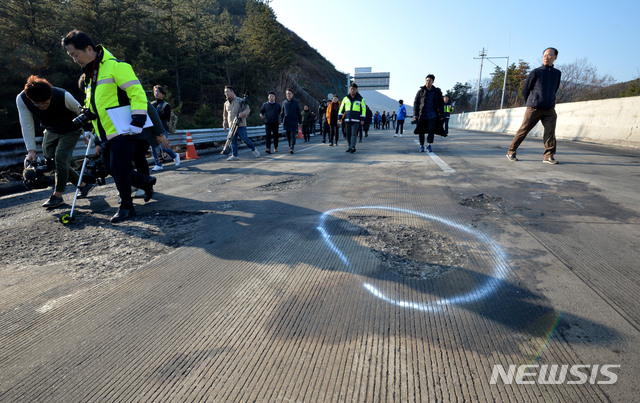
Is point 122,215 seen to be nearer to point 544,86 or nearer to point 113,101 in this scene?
point 113,101

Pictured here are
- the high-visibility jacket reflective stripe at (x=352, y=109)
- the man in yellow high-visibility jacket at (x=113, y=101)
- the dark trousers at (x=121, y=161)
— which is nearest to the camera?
the man in yellow high-visibility jacket at (x=113, y=101)

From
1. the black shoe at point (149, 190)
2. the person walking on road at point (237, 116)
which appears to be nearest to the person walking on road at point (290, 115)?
the person walking on road at point (237, 116)

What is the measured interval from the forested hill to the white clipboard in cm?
1811

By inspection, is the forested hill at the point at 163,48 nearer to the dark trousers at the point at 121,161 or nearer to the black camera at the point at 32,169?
the black camera at the point at 32,169

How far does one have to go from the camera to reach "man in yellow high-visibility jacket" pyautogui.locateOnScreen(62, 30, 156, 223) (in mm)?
3406

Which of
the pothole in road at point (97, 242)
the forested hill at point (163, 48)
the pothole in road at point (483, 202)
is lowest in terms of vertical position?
the pothole in road at point (97, 242)

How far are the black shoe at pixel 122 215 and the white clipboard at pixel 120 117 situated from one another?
86 centimetres

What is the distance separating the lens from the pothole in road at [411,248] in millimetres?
2248

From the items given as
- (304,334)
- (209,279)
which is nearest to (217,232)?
(209,279)

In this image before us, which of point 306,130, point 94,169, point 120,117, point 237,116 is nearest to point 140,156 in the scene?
point 94,169

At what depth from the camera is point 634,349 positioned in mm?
1415

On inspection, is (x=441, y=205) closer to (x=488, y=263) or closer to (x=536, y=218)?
(x=536, y=218)

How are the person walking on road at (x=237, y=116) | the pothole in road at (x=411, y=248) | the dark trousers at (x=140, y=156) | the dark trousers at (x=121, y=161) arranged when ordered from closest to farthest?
the pothole in road at (x=411, y=248) < the dark trousers at (x=121, y=161) < the dark trousers at (x=140, y=156) < the person walking on road at (x=237, y=116)

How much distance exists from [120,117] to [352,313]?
10.9 feet
